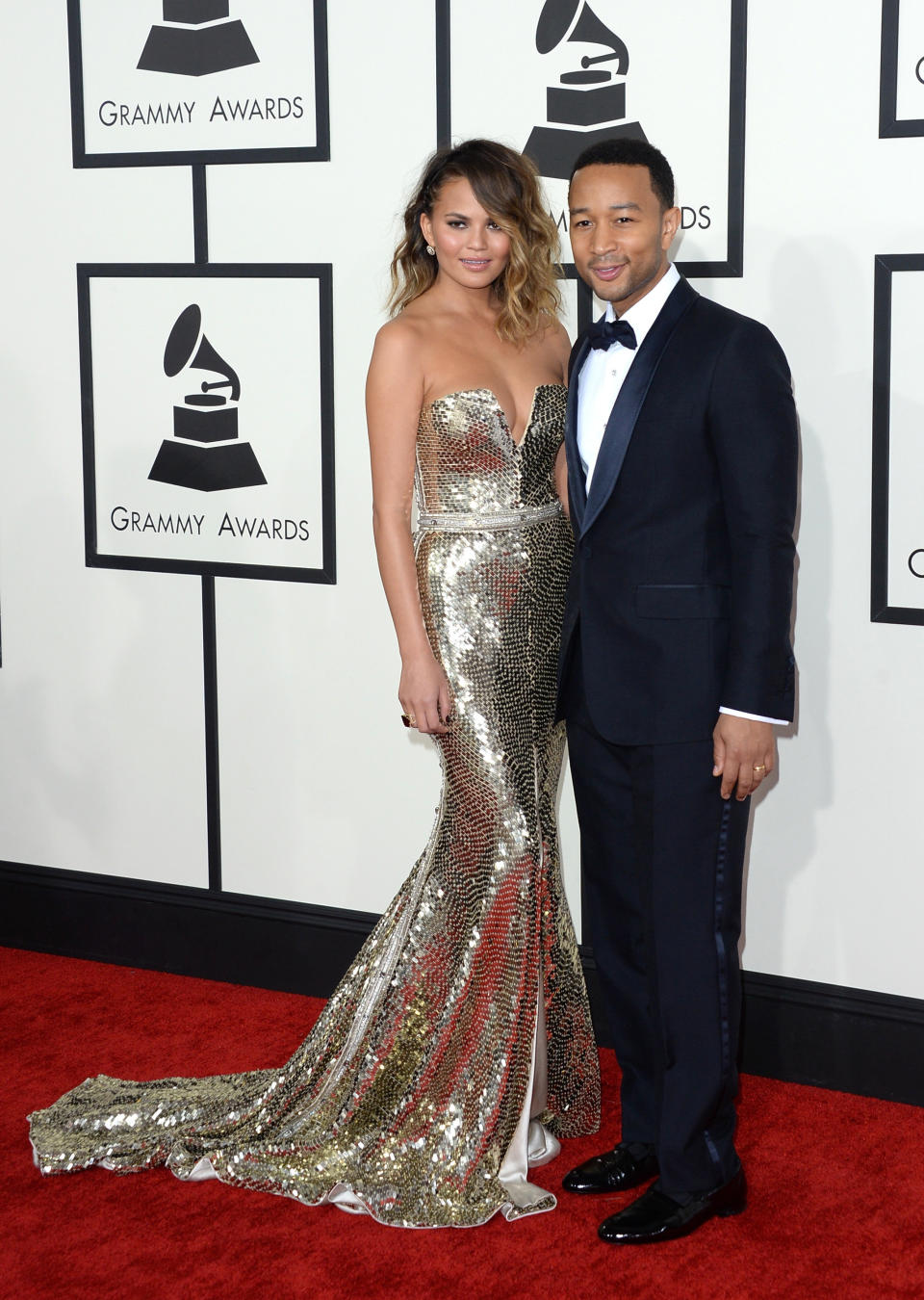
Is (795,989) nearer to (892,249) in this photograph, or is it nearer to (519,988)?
(519,988)

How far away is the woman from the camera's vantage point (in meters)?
2.96

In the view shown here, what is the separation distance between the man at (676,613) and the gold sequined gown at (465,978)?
6.9 inches

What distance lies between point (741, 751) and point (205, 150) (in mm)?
2138

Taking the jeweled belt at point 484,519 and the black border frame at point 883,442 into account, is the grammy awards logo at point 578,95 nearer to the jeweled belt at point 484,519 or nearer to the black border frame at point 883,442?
the black border frame at point 883,442

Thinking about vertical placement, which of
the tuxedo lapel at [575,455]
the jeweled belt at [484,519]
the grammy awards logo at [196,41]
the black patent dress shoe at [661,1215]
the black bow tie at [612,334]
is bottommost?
the black patent dress shoe at [661,1215]

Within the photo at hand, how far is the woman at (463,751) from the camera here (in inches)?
117

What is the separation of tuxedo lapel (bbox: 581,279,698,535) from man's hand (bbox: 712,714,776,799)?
1.42ft

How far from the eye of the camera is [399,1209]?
9.61 ft

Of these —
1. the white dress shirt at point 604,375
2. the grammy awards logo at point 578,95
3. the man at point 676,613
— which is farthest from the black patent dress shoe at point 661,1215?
the grammy awards logo at point 578,95

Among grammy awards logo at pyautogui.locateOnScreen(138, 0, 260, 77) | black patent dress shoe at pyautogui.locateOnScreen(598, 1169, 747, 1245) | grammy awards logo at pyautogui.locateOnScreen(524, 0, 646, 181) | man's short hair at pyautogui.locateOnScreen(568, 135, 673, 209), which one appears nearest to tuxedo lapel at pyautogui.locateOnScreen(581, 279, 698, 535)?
man's short hair at pyautogui.locateOnScreen(568, 135, 673, 209)

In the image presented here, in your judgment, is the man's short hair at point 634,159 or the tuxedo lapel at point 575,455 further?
the tuxedo lapel at point 575,455

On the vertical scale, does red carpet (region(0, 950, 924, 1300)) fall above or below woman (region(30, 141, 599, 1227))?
below

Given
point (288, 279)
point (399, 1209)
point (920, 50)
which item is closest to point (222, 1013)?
point (399, 1209)

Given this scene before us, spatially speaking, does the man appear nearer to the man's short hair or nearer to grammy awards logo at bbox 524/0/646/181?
the man's short hair
